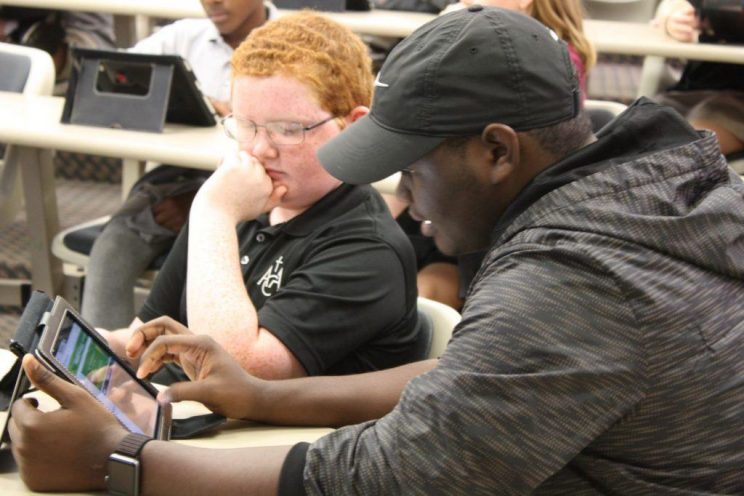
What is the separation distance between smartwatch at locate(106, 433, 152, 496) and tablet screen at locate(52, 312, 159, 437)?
0.34 ft

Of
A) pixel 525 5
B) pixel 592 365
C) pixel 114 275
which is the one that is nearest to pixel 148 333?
pixel 592 365

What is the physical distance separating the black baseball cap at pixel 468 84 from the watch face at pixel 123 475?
1.43 feet

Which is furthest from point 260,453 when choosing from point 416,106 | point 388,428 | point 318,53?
point 318,53

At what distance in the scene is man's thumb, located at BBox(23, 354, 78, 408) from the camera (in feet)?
3.89

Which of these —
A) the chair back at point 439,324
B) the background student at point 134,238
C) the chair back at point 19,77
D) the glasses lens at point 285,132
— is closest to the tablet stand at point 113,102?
the background student at point 134,238

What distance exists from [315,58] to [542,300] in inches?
33.4

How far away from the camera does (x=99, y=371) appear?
137 cm

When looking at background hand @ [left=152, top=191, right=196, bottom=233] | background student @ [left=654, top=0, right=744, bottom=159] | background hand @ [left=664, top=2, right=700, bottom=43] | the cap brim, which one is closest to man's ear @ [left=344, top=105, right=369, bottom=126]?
the cap brim

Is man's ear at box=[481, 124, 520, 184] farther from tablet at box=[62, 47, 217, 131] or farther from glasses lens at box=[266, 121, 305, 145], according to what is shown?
tablet at box=[62, 47, 217, 131]

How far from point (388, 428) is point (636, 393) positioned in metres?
0.25

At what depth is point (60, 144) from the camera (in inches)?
108

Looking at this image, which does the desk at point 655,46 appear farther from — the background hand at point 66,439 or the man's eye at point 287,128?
the background hand at point 66,439

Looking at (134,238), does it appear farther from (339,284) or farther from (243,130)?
(339,284)

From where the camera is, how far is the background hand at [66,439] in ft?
3.97
